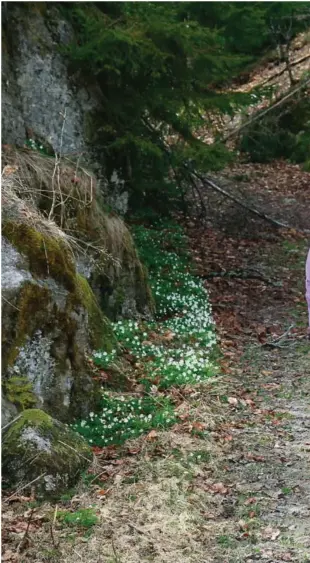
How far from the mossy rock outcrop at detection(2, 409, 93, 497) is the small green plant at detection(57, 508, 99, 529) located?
31cm

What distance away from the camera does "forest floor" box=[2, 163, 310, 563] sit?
4.41 metres

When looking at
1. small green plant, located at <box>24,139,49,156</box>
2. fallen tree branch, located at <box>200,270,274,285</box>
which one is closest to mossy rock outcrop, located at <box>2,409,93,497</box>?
small green plant, located at <box>24,139,49,156</box>

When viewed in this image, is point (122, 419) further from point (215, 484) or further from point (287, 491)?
point (287, 491)

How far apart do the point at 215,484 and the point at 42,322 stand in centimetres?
198

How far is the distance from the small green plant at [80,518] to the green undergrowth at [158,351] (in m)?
1.11

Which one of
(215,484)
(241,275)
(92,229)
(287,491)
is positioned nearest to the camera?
(287,491)

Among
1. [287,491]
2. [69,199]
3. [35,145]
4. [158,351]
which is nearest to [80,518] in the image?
[287,491]

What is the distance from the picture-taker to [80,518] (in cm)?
460

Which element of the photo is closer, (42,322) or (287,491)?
(287,491)

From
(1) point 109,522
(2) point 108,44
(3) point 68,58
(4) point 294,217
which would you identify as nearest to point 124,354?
(1) point 109,522

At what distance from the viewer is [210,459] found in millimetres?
5660

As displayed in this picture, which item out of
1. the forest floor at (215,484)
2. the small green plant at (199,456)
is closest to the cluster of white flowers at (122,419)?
the forest floor at (215,484)

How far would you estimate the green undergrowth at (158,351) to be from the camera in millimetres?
5996

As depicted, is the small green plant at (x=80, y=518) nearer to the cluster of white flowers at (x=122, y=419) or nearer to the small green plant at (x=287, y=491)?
the cluster of white flowers at (x=122, y=419)
